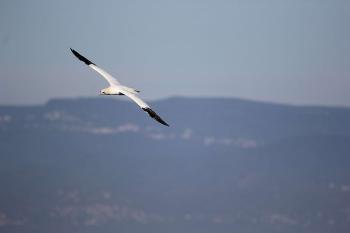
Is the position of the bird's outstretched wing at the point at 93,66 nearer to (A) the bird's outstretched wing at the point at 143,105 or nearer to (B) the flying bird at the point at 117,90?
(B) the flying bird at the point at 117,90

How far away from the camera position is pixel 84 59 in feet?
127

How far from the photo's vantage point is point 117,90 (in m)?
34.7

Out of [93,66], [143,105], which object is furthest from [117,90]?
[93,66]

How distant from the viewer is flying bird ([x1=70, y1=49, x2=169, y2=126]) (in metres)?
31.6

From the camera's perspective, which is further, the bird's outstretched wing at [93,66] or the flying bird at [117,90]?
the bird's outstretched wing at [93,66]

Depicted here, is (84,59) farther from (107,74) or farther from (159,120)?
(159,120)

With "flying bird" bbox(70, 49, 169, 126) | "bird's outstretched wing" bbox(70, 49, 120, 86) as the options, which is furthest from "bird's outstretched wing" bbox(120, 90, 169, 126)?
"bird's outstretched wing" bbox(70, 49, 120, 86)

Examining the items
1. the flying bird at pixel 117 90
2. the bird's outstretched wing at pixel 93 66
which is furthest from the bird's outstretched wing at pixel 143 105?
the bird's outstretched wing at pixel 93 66

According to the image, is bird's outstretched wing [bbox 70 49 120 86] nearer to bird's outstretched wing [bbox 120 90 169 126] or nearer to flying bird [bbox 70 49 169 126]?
flying bird [bbox 70 49 169 126]

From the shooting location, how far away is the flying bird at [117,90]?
1245 inches

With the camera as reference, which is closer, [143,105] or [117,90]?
A: [143,105]

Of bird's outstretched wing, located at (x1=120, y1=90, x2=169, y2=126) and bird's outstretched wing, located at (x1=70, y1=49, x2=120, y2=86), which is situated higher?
bird's outstretched wing, located at (x1=70, y1=49, x2=120, y2=86)

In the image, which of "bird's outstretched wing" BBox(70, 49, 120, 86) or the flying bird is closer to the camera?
the flying bird

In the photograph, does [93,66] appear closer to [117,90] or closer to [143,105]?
[117,90]
